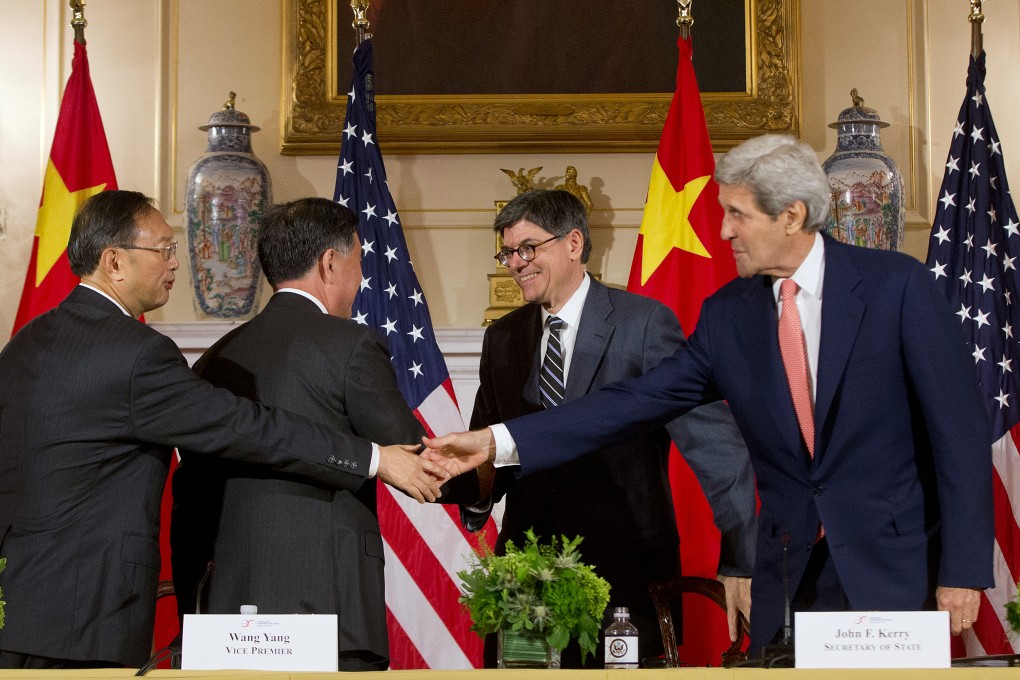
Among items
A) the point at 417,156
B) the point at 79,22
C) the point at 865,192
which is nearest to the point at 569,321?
the point at 865,192

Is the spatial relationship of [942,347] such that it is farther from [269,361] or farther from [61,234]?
[61,234]

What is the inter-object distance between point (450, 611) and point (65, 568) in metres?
2.15

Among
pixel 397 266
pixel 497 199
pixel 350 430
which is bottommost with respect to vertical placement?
pixel 350 430

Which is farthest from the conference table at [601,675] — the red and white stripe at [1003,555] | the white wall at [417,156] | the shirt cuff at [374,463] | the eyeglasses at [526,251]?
the white wall at [417,156]

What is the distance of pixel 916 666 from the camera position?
198cm

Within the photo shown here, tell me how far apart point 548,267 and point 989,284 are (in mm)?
2077

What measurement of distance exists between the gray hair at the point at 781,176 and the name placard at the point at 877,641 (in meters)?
0.86

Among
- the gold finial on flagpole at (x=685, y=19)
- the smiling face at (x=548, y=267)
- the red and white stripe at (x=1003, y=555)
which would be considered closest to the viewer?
the smiling face at (x=548, y=267)

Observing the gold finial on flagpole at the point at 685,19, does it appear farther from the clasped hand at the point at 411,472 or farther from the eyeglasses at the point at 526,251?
the clasped hand at the point at 411,472

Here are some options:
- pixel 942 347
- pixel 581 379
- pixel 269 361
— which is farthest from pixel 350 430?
pixel 942 347

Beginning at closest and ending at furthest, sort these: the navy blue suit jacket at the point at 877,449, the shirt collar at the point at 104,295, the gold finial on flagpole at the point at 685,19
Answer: the navy blue suit jacket at the point at 877,449 < the shirt collar at the point at 104,295 < the gold finial on flagpole at the point at 685,19

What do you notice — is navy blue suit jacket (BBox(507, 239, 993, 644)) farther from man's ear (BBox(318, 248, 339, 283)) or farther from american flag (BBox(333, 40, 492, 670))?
american flag (BBox(333, 40, 492, 670))

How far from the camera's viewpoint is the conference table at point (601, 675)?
6.25ft

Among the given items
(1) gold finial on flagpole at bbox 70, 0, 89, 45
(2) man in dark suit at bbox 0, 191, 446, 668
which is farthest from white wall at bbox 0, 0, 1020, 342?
(2) man in dark suit at bbox 0, 191, 446, 668
